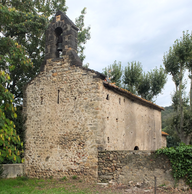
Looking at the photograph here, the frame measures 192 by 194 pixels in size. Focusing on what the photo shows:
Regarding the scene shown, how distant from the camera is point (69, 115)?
10.6 meters

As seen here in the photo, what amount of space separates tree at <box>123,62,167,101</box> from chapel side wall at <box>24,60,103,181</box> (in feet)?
45.9

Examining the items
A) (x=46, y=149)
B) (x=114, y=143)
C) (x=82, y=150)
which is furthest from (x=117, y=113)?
(x=46, y=149)

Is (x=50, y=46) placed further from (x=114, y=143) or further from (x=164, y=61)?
(x=164, y=61)

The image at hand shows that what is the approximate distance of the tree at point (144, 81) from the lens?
24.5 meters

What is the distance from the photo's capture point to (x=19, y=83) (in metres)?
16.0

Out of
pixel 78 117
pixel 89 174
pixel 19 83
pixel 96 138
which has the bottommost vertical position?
pixel 89 174

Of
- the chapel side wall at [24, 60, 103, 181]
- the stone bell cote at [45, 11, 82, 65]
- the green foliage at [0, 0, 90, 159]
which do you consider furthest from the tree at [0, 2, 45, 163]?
the stone bell cote at [45, 11, 82, 65]

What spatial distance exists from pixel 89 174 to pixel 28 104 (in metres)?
5.01

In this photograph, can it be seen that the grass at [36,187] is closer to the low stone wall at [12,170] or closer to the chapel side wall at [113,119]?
the low stone wall at [12,170]

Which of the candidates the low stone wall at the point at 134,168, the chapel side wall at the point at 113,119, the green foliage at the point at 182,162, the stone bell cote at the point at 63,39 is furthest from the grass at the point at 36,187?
the stone bell cote at the point at 63,39

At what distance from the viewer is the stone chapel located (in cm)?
998

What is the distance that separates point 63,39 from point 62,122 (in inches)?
164

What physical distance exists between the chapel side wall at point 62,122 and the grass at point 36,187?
2.51 feet

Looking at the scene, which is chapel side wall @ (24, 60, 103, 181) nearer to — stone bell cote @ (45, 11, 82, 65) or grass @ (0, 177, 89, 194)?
stone bell cote @ (45, 11, 82, 65)
